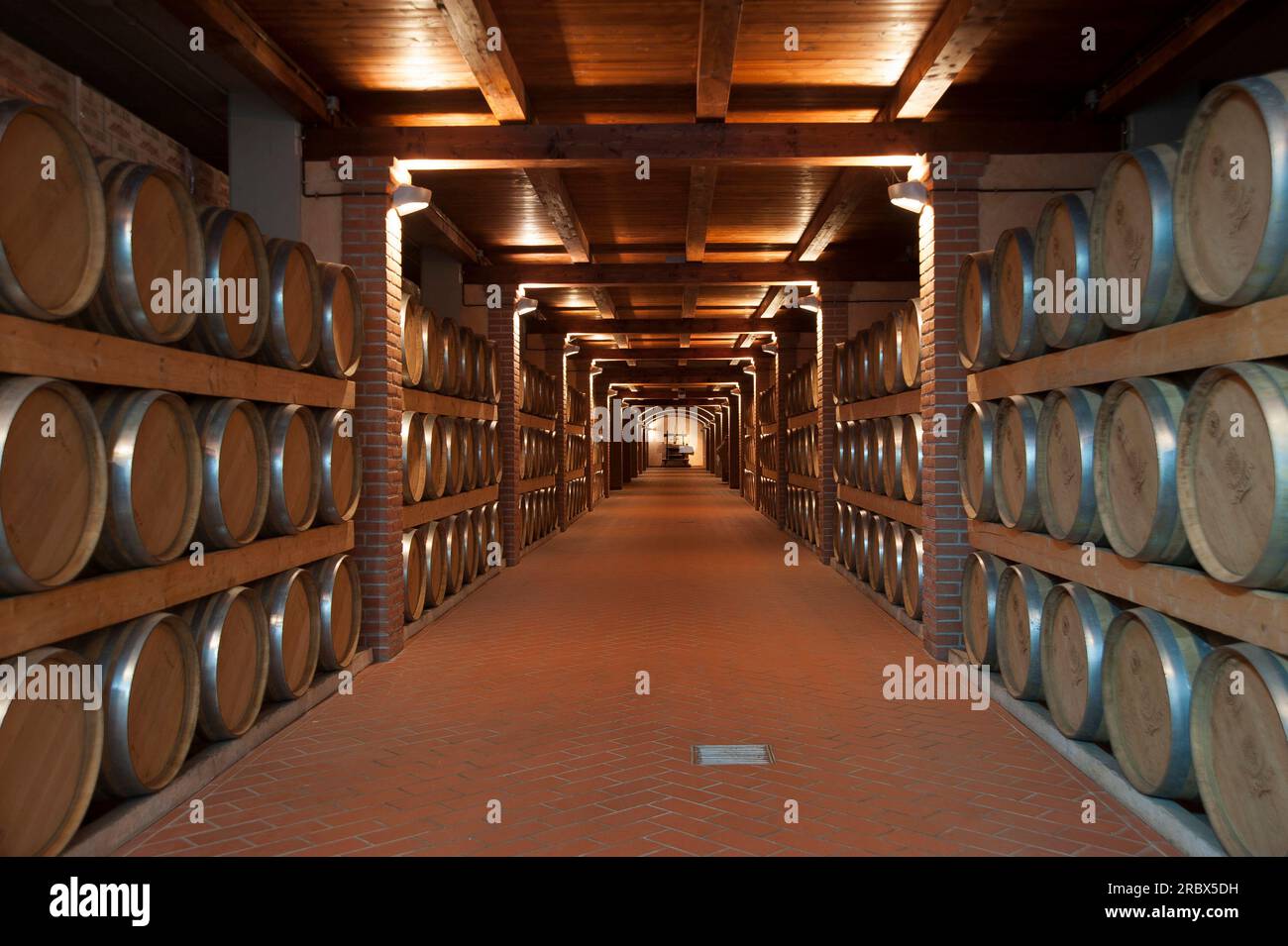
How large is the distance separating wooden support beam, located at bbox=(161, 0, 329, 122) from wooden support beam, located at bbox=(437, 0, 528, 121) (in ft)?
3.64

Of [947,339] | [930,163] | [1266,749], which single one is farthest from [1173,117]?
[1266,749]

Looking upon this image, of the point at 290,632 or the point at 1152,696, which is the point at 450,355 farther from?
the point at 1152,696

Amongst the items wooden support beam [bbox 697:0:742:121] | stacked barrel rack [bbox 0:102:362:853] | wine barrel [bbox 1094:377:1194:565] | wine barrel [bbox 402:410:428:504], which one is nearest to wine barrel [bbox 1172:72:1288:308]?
wine barrel [bbox 1094:377:1194:565]

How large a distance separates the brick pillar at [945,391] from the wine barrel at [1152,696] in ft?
8.27

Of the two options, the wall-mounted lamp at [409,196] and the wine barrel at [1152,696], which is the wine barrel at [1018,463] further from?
the wall-mounted lamp at [409,196]

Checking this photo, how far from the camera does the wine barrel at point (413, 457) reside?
6.96 metres

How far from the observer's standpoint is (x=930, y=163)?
6.49m

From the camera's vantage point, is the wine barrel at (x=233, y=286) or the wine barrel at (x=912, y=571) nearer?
the wine barrel at (x=233, y=286)

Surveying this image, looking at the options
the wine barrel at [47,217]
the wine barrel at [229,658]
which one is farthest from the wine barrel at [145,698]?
the wine barrel at [47,217]

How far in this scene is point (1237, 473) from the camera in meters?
2.78

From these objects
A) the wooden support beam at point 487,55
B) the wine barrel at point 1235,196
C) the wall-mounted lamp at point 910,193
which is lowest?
the wine barrel at point 1235,196

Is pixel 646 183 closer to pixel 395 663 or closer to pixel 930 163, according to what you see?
pixel 930 163

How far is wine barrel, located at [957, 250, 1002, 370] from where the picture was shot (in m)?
5.23

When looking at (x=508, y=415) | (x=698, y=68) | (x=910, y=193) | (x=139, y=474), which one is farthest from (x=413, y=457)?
(x=508, y=415)
